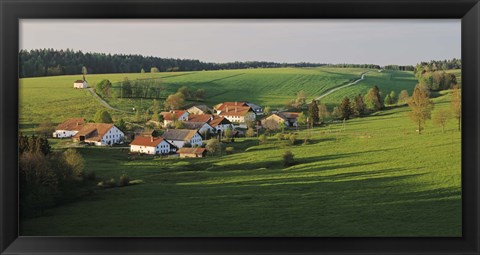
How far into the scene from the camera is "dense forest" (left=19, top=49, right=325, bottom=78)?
3.89 m

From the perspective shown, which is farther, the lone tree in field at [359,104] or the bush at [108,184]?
the lone tree in field at [359,104]

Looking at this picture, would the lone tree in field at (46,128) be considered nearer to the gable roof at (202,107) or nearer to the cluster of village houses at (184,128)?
the cluster of village houses at (184,128)

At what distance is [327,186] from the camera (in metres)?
4.02

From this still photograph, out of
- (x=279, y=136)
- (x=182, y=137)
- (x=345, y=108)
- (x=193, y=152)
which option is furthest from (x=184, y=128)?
(x=345, y=108)

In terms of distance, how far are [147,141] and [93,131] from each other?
375 mm

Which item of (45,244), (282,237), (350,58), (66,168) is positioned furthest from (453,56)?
(45,244)

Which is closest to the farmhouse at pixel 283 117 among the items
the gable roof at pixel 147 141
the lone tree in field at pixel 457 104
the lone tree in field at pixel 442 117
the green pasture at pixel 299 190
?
the green pasture at pixel 299 190

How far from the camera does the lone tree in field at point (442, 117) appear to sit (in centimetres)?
400

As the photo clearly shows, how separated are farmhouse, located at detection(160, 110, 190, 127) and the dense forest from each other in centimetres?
30

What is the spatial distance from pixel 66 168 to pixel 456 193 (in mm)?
2651

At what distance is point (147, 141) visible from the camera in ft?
13.3

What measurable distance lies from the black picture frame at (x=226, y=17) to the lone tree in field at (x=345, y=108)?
2.07 feet

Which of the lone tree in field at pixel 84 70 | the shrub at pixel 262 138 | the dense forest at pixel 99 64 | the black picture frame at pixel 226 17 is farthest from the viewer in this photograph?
the shrub at pixel 262 138
